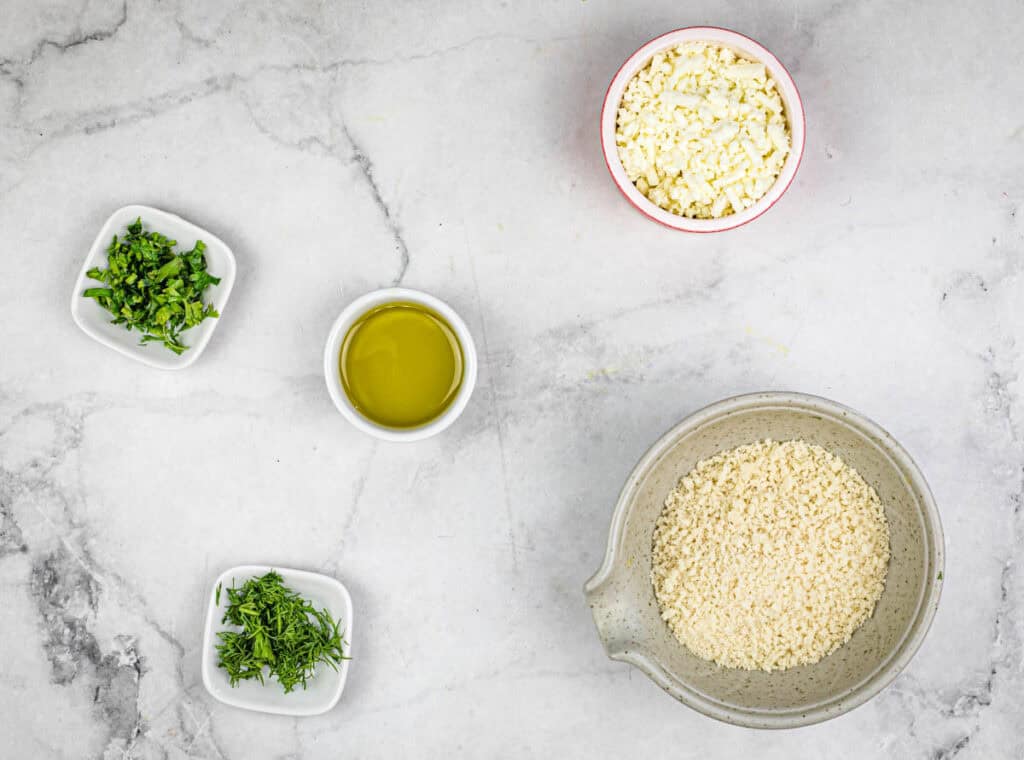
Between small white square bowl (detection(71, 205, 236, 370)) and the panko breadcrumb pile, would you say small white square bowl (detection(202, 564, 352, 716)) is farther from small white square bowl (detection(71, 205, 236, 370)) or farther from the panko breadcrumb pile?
the panko breadcrumb pile

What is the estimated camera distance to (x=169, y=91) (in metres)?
1.81

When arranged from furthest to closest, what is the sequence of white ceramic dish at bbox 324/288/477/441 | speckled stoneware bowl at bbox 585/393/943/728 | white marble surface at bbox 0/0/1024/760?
white marble surface at bbox 0/0/1024/760 < white ceramic dish at bbox 324/288/477/441 < speckled stoneware bowl at bbox 585/393/943/728

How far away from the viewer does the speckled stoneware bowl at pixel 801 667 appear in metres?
1.53

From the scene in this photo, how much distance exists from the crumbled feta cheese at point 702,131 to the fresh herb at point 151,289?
0.90 meters

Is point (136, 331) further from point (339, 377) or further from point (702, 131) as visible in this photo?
point (702, 131)

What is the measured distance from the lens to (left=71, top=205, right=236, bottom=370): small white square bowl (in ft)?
5.63

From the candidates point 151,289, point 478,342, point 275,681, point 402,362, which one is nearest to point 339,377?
point 402,362

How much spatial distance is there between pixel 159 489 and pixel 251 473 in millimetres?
201

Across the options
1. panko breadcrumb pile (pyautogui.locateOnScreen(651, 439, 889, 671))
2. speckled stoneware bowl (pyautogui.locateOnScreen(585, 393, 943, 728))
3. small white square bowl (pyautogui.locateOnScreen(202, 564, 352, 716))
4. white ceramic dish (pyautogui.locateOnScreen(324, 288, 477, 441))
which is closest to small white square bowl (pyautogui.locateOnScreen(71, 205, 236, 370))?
white ceramic dish (pyautogui.locateOnScreen(324, 288, 477, 441))

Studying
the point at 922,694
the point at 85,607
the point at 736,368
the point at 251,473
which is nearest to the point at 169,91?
the point at 251,473

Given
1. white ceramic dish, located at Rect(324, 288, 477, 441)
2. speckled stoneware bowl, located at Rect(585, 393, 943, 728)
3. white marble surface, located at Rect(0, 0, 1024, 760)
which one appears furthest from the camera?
white marble surface, located at Rect(0, 0, 1024, 760)

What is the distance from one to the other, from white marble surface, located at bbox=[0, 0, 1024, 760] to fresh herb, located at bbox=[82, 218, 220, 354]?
0.35 feet

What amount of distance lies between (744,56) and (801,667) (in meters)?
1.19

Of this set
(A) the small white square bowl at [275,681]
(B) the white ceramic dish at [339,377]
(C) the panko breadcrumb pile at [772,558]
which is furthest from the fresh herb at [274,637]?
(C) the panko breadcrumb pile at [772,558]
